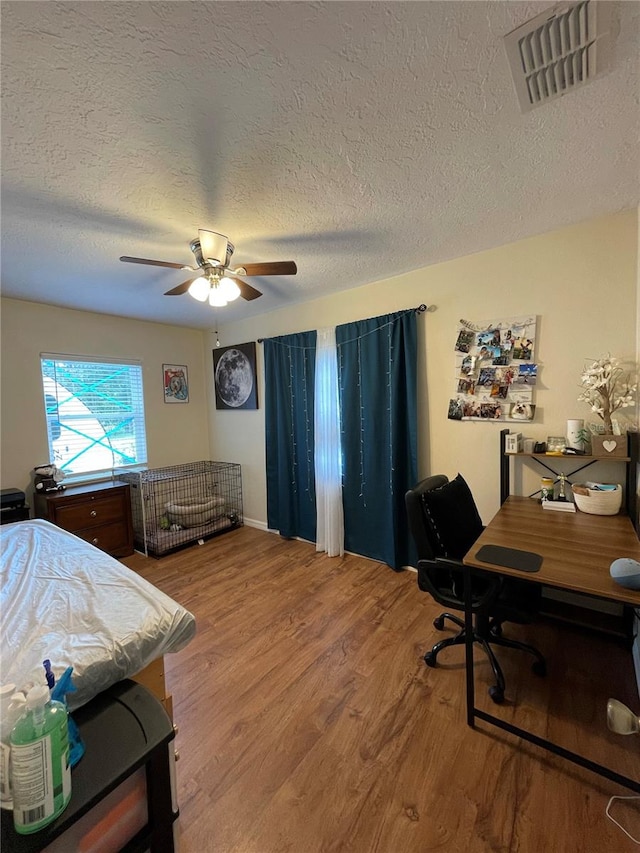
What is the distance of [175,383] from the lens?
14.0ft

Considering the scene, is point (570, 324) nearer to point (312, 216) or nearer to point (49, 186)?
point (312, 216)

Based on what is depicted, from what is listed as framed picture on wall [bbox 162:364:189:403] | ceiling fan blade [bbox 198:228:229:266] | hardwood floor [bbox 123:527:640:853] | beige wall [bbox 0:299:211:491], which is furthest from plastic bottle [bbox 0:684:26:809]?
framed picture on wall [bbox 162:364:189:403]

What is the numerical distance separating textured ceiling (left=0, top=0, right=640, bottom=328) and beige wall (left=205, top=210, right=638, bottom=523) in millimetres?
175

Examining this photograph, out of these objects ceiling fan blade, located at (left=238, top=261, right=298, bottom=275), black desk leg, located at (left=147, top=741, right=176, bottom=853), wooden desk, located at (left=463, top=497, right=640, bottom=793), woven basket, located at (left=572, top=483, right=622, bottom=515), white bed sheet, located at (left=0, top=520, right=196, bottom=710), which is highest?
ceiling fan blade, located at (left=238, top=261, right=298, bottom=275)

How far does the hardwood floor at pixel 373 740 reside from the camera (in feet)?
3.79

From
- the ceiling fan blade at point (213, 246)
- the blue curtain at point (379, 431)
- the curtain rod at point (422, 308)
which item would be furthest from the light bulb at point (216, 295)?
the curtain rod at point (422, 308)

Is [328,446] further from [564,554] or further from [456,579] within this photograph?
[564,554]

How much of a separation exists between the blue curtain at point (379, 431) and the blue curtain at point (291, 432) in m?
0.40

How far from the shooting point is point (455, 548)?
181cm

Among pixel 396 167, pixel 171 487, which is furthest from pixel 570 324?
pixel 171 487

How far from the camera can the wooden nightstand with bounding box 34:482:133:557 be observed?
118 inches

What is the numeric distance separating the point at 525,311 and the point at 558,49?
1457mm

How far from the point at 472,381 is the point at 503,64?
5.69 feet

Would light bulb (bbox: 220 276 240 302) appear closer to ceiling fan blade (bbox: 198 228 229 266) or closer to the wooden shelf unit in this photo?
ceiling fan blade (bbox: 198 228 229 266)
